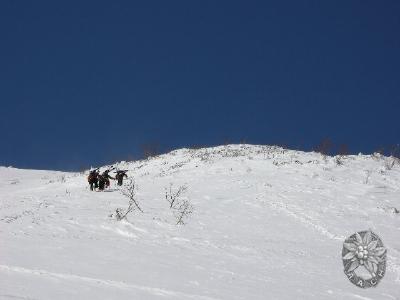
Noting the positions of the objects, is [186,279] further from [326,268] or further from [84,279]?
[326,268]

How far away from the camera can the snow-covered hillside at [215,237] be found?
8.45 metres

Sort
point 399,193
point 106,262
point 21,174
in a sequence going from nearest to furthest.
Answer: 1. point 106,262
2. point 399,193
3. point 21,174

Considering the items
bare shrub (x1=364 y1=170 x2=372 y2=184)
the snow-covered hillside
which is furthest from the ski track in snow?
bare shrub (x1=364 y1=170 x2=372 y2=184)

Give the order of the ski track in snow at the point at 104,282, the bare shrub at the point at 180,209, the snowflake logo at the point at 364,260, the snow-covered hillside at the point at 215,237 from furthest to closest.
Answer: the bare shrub at the point at 180,209 < the snowflake logo at the point at 364,260 < the snow-covered hillside at the point at 215,237 < the ski track in snow at the point at 104,282

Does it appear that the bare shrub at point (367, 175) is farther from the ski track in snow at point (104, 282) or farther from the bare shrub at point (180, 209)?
the ski track in snow at point (104, 282)

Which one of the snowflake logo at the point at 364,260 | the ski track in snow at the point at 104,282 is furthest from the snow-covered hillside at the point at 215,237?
the snowflake logo at the point at 364,260

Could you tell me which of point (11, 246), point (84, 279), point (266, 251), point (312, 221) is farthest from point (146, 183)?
point (84, 279)

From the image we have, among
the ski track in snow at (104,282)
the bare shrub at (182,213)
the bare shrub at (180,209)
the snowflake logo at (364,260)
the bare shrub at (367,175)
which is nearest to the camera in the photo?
the ski track in snow at (104,282)

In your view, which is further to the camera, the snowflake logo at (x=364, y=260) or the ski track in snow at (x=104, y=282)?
the snowflake logo at (x=364, y=260)

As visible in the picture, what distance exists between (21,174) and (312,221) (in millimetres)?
31727

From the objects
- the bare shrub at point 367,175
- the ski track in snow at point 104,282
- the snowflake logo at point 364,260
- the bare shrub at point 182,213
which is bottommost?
the ski track in snow at point 104,282

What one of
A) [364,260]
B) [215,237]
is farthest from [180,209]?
[364,260]

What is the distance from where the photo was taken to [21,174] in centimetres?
4331

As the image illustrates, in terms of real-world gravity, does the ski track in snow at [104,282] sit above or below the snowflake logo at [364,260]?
below
